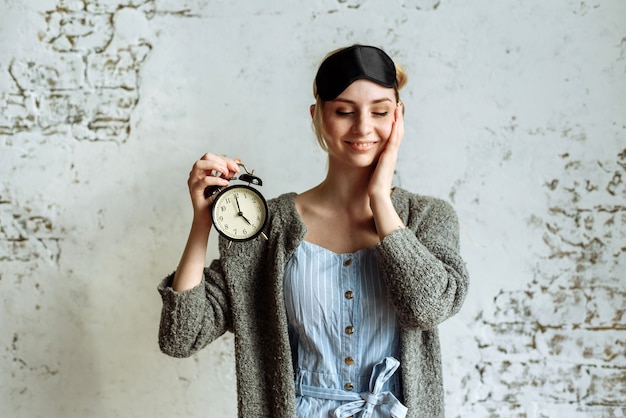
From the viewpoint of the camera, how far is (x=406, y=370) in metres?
1.60

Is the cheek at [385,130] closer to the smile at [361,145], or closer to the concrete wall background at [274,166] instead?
the smile at [361,145]

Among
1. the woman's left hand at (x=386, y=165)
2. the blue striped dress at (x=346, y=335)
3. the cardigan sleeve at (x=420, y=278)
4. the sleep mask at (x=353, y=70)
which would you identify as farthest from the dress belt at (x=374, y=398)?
the sleep mask at (x=353, y=70)

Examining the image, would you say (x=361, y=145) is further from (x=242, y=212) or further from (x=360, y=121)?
(x=242, y=212)

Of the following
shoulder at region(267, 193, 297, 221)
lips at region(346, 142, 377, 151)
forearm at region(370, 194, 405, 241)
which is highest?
lips at region(346, 142, 377, 151)

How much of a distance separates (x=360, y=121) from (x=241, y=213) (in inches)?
15.6

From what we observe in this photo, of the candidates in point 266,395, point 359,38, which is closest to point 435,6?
point 359,38

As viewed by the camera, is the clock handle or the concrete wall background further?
the concrete wall background

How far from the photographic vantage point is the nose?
1.58 meters

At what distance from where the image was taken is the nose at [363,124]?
1582 millimetres

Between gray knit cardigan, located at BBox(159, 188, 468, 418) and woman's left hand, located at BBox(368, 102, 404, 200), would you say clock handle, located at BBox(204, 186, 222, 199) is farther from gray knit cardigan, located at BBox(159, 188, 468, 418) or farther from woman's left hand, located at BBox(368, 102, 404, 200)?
woman's left hand, located at BBox(368, 102, 404, 200)

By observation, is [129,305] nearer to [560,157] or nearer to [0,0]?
[0,0]

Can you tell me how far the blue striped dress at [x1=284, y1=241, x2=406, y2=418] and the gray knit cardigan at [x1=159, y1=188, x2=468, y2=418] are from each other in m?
0.04

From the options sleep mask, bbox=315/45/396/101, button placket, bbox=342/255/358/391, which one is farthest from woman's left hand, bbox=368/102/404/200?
button placket, bbox=342/255/358/391

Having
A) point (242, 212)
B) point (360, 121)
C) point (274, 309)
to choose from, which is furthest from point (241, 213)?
point (360, 121)
